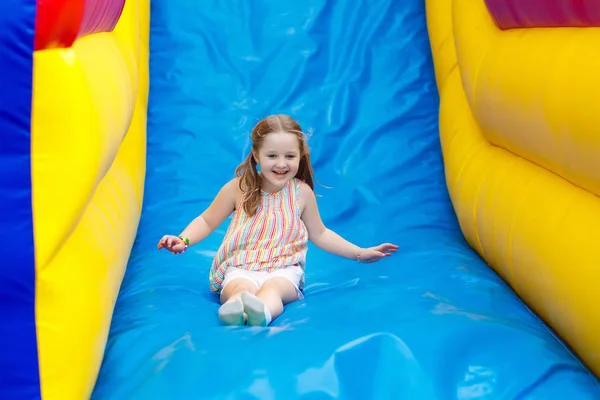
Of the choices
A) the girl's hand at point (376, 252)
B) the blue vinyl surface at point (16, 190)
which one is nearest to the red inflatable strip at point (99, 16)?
the blue vinyl surface at point (16, 190)

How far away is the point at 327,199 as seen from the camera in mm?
2096

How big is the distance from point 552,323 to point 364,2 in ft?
4.94

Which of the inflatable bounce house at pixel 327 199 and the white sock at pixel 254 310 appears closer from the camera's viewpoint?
the inflatable bounce house at pixel 327 199

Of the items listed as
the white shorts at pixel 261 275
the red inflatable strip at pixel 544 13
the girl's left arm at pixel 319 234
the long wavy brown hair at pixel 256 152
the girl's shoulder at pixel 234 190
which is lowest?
the white shorts at pixel 261 275

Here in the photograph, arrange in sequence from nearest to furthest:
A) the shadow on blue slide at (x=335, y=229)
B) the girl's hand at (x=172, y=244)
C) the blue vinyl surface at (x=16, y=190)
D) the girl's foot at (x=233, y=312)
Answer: the blue vinyl surface at (x=16, y=190), the shadow on blue slide at (x=335, y=229), the girl's foot at (x=233, y=312), the girl's hand at (x=172, y=244)

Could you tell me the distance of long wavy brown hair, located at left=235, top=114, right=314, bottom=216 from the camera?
1.61 meters

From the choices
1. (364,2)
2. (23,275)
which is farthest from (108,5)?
(364,2)

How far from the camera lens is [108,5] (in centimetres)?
144

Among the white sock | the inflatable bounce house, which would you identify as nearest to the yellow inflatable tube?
the inflatable bounce house

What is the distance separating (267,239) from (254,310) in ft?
1.00

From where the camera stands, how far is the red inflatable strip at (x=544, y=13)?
4.02ft

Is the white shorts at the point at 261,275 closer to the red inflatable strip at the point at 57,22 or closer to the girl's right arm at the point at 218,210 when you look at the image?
the girl's right arm at the point at 218,210

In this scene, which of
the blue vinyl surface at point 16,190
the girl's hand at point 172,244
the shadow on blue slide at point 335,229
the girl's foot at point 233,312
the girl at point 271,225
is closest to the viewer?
the blue vinyl surface at point 16,190

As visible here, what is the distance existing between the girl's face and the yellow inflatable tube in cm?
41
